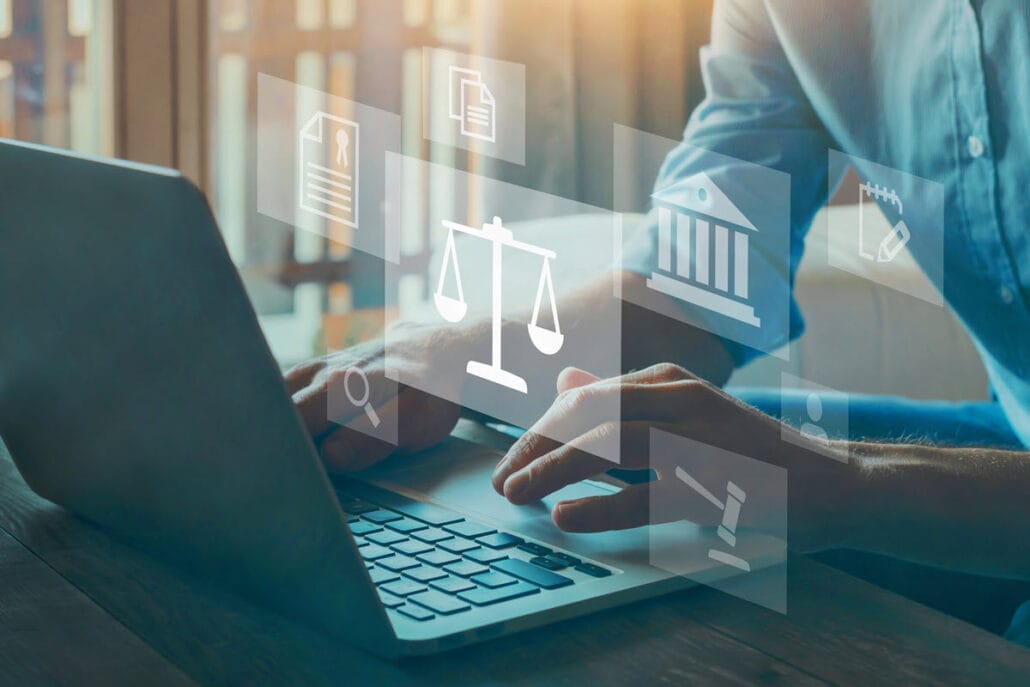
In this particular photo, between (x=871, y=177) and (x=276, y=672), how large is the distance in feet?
2.89

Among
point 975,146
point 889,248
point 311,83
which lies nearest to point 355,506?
point 975,146

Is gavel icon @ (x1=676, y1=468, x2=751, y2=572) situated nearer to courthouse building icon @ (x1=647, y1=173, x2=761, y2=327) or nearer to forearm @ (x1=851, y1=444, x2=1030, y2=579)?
forearm @ (x1=851, y1=444, x2=1030, y2=579)

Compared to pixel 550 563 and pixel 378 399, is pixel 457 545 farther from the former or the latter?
pixel 378 399

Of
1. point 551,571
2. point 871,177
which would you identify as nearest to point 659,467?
point 551,571

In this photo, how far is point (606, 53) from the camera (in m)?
3.18

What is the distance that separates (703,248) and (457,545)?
58 cm

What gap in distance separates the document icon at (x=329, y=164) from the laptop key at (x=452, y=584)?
3.00 metres

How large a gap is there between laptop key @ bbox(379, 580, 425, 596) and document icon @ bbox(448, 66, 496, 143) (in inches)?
115

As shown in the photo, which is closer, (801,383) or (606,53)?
(801,383)

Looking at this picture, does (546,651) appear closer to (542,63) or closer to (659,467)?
(659,467)

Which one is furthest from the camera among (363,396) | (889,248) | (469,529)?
(889,248)

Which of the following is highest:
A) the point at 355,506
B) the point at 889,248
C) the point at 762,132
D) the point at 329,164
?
the point at 762,132

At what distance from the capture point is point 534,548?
50cm

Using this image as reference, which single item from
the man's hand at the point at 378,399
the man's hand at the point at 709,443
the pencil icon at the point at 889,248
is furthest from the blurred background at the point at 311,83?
the man's hand at the point at 709,443
